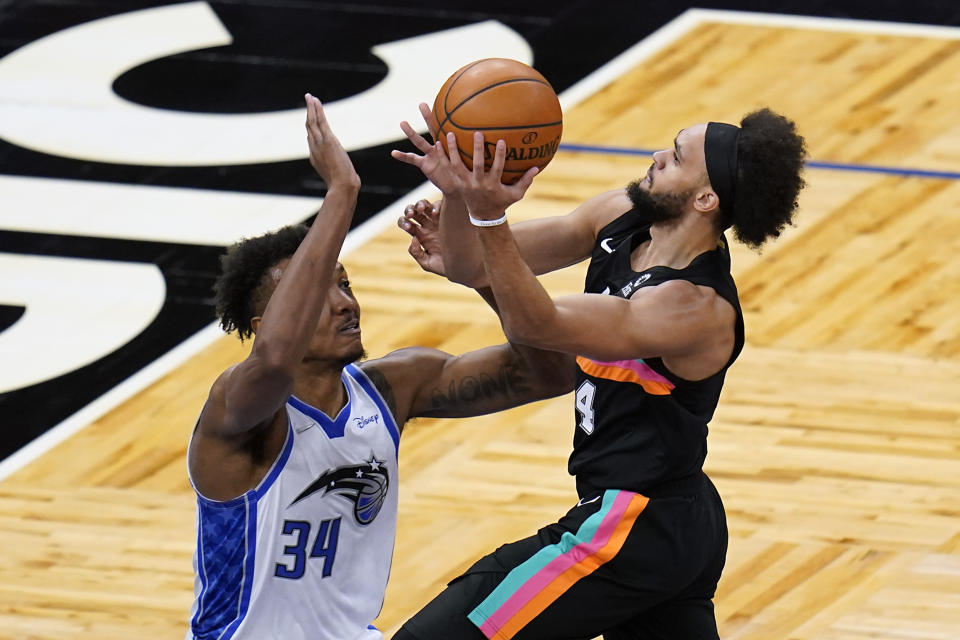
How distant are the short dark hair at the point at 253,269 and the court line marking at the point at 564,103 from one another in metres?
3.04

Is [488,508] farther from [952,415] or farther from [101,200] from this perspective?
[101,200]

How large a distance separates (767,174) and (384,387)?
126cm

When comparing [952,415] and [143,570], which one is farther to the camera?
[952,415]

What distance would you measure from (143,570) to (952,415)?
11.8 ft

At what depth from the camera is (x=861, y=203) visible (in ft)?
32.7

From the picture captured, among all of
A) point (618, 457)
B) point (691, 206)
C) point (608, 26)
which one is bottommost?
point (608, 26)

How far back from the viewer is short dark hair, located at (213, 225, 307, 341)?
5.15 metres

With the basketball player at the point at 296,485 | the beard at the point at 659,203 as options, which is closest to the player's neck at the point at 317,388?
the basketball player at the point at 296,485

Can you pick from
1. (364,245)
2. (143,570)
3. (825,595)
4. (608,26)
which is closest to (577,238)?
(825,595)

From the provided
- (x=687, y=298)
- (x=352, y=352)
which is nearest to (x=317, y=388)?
(x=352, y=352)

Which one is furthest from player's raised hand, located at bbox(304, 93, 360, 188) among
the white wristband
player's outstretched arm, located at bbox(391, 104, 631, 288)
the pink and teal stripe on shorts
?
the pink and teal stripe on shorts

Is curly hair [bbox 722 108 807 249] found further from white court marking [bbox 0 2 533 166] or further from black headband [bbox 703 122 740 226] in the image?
white court marking [bbox 0 2 533 166]

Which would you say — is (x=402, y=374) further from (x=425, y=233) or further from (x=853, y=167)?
(x=853, y=167)

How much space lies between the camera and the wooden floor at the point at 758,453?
7.03 m
